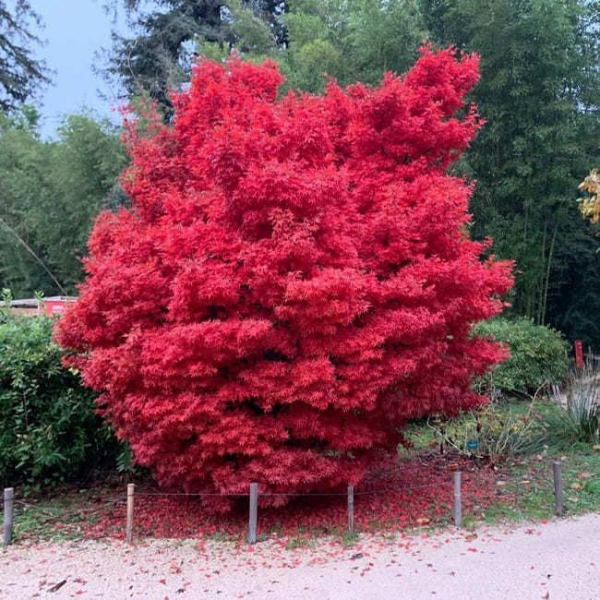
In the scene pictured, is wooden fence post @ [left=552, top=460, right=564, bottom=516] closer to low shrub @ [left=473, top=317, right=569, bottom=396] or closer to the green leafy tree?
low shrub @ [left=473, top=317, right=569, bottom=396]

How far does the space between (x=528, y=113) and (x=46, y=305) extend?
8.44 metres

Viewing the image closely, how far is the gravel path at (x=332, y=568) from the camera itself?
338cm

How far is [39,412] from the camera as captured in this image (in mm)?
5355

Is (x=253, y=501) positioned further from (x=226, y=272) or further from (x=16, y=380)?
(x=16, y=380)

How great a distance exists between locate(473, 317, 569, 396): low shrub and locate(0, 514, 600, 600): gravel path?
530 centimetres

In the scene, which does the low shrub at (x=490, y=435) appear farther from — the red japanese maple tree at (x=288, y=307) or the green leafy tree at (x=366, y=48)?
the green leafy tree at (x=366, y=48)

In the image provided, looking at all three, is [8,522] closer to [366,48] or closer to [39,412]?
[39,412]

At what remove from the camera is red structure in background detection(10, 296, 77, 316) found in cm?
619

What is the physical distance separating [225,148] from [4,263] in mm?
15192

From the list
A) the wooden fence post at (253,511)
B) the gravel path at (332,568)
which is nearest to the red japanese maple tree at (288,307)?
the wooden fence post at (253,511)

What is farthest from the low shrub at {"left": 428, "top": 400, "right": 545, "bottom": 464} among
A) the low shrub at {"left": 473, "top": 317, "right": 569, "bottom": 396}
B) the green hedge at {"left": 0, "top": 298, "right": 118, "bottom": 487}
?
the green hedge at {"left": 0, "top": 298, "right": 118, "bottom": 487}

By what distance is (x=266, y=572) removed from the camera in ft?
12.1

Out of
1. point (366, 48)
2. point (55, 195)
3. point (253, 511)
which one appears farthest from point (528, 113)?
point (55, 195)

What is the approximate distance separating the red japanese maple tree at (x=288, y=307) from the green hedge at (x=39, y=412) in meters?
0.72
